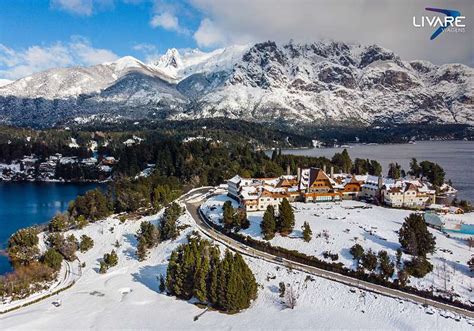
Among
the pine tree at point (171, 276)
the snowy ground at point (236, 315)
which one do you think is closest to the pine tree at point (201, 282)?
the snowy ground at point (236, 315)

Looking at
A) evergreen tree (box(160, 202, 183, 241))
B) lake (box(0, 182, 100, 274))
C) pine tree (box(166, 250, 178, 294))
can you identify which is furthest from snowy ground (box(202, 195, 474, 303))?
lake (box(0, 182, 100, 274))

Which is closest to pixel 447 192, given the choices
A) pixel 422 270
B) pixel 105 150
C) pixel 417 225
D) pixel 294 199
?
pixel 294 199

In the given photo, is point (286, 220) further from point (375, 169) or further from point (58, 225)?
point (375, 169)

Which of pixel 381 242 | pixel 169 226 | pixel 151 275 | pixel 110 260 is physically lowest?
pixel 151 275

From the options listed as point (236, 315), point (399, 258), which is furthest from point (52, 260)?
point (399, 258)

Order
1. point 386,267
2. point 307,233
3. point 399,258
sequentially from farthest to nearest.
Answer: point 307,233, point 399,258, point 386,267

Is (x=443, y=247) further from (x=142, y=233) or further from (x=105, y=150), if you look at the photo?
(x=105, y=150)
